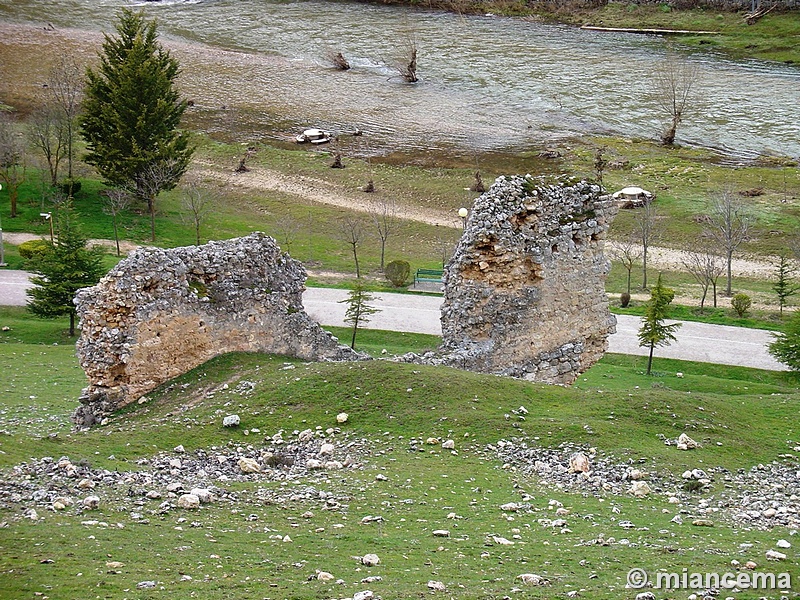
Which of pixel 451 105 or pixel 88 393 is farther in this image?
pixel 451 105

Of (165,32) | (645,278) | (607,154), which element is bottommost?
(645,278)

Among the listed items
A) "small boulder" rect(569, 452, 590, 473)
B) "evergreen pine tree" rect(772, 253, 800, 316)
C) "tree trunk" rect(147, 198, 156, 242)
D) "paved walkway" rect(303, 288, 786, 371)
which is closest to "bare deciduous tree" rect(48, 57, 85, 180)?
"tree trunk" rect(147, 198, 156, 242)

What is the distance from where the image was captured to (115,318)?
21.0 meters

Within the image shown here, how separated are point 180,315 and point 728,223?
30186 millimetres

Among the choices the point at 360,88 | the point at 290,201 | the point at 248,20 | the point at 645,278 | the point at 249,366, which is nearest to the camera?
the point at 249,366

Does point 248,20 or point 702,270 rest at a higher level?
→ point 248,20

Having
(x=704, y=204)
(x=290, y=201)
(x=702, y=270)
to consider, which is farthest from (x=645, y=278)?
(x=290, y=201)

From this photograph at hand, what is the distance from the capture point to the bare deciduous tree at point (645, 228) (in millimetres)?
45494

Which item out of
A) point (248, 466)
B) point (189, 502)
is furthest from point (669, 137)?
point (189, 502)

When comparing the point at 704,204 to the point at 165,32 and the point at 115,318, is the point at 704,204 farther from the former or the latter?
the point at 165,32

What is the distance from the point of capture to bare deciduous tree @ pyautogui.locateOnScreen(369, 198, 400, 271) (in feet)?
157

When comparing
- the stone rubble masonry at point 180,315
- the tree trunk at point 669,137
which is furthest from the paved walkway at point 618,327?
the tree trunk at point 669,137

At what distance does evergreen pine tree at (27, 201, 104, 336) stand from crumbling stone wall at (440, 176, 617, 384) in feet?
51.7

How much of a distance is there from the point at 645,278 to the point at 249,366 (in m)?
25.5
